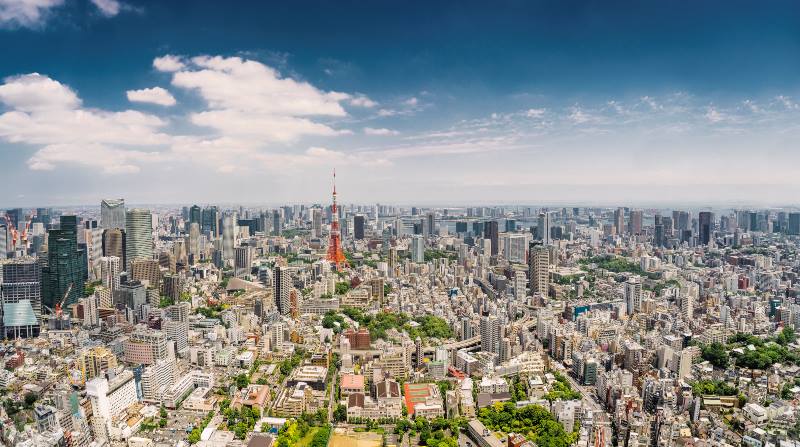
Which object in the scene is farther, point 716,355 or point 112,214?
point 112,214

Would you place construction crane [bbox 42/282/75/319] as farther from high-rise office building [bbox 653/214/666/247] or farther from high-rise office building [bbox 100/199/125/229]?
high-rise office building [bbox 653/214/666/247]

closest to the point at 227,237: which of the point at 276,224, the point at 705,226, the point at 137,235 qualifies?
the point at 137,235

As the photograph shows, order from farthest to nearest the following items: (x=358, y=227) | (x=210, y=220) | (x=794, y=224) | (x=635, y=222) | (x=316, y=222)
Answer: (x=316, y=222)
(x=358, y=227)
(x=210, y=220)
(x=635, y=222)
(x=794, y=224)

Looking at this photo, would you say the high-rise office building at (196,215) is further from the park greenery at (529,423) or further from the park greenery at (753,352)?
the park greenery at (753,352)

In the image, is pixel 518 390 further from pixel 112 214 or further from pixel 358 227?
pixel 358 227

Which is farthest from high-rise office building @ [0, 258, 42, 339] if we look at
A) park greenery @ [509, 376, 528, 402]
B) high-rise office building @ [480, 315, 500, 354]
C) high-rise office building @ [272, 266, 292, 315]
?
park greenery @ [509, 376, 528, 402]

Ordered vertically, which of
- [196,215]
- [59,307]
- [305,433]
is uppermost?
[196,215]

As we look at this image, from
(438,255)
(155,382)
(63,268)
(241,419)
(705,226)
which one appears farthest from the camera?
(438,255)
